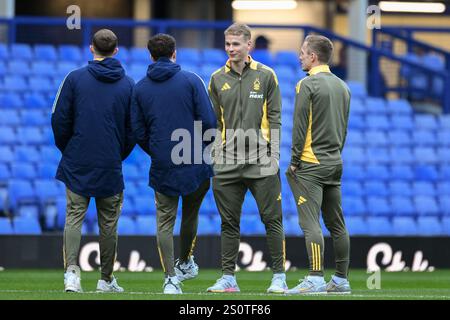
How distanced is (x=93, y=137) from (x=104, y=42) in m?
0.78

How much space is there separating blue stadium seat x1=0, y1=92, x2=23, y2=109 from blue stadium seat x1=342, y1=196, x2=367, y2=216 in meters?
5.18

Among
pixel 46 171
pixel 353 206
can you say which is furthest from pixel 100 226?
pixel 353 206

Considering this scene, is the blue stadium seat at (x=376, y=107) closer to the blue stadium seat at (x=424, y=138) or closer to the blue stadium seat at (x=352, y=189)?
the blue stadium seat at (x=424, y=138)

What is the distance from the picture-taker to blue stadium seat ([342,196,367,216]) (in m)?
17.5

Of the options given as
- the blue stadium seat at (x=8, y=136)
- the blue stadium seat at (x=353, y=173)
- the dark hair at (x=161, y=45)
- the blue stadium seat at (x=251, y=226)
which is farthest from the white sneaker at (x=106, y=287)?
the blue stadium seat at (x=353, y=173)

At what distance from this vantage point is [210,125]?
9680 millimetres

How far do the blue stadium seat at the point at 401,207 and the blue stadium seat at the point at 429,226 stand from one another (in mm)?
274

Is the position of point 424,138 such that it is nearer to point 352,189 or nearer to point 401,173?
point 401,173

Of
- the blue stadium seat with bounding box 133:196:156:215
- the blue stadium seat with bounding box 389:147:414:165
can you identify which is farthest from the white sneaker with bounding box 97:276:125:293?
the blue stadium seat with bounding box 389:147:414:165

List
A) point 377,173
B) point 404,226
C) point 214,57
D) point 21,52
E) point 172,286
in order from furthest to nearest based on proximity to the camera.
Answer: point 214,57
point 21,52
point 377,173
point 404,226
point 172,286

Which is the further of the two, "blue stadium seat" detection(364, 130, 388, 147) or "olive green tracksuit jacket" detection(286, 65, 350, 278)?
"blue stadium seat" detection(364, 130, 388, 147)

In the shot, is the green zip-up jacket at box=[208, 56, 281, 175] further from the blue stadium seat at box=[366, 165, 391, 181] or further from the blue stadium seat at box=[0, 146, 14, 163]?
the blue stadium seat at box=[366, 165, 391, 181]

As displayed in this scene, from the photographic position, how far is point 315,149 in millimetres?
9906
